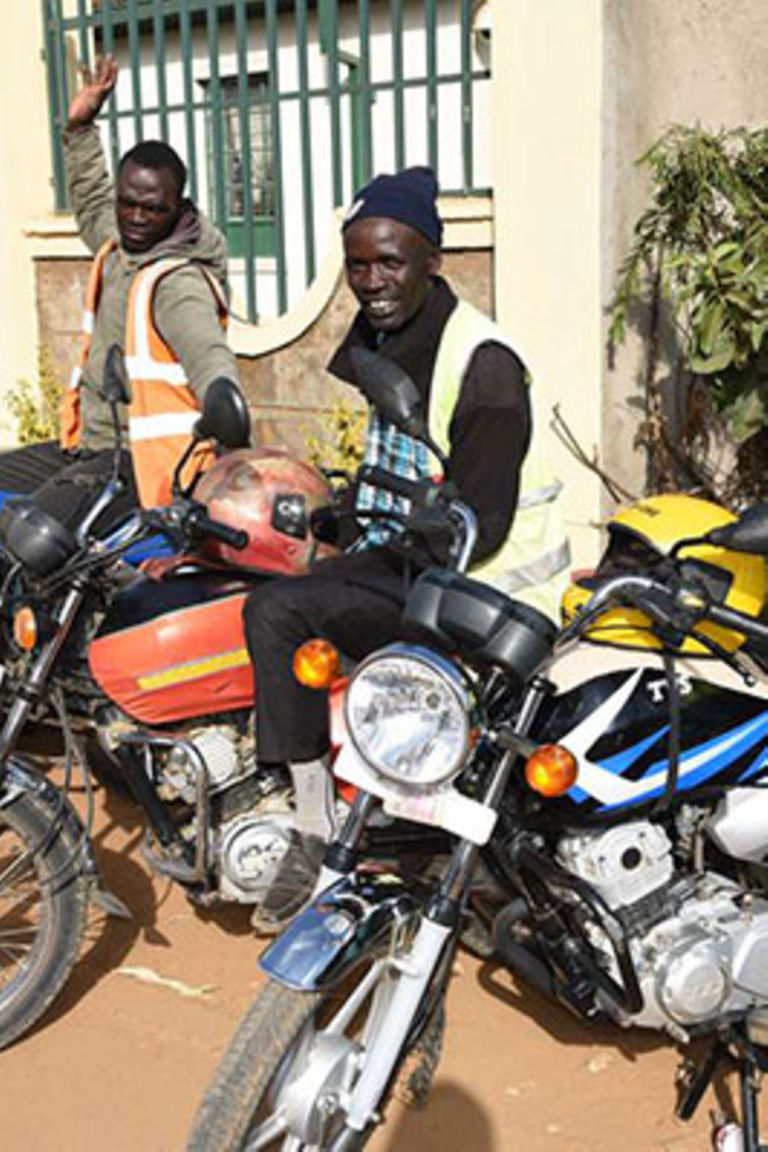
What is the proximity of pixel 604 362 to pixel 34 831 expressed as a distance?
3.10 m

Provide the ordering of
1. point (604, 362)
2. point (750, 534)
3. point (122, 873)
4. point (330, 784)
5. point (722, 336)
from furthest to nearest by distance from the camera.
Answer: point (604, 362), point (722, 336), point (122, 873), point (330, 784), point (750, 534)

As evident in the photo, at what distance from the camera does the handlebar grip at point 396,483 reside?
7.47ft

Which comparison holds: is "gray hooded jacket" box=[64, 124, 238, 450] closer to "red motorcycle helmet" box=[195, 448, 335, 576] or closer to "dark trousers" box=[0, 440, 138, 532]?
"dark trousers" box=[0, 440, 138, 532]

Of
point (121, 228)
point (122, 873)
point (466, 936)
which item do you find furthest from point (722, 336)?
point (122, 873)

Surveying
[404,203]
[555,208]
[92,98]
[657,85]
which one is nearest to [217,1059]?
[404,203]

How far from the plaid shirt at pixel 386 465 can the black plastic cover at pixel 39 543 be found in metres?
0.67

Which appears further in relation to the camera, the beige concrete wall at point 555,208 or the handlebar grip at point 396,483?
the beige concrete wall at point 555,208

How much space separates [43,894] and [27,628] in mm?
592

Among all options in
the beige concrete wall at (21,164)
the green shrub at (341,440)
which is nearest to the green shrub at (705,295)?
the green shrub at (341,440)

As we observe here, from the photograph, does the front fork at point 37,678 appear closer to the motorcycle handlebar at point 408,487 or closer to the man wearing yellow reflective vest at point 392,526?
the man wearing yellow reflective vest at point 392,526

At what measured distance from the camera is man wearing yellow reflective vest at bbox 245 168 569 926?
2697mm

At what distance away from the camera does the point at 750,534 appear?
207 cm

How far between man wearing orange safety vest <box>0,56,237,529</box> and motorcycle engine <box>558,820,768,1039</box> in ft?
5.23

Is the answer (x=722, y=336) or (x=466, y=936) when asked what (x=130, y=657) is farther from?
(x=722, y=336)
